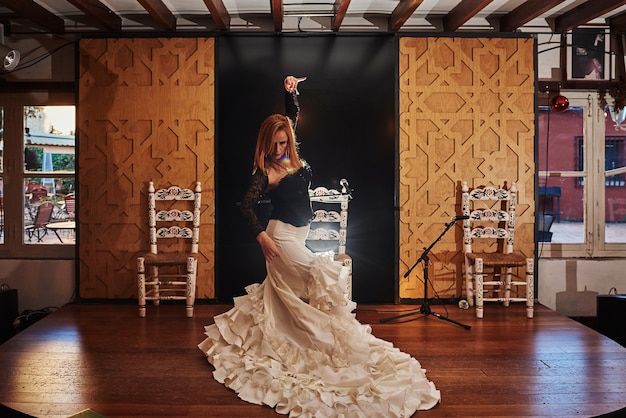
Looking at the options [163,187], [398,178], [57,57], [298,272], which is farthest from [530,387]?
[57,57]

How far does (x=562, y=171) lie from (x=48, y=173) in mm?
5614

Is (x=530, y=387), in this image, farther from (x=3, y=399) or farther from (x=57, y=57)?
(x=57, y=57)

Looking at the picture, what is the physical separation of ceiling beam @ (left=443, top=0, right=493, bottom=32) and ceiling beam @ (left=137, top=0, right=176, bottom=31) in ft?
9.41

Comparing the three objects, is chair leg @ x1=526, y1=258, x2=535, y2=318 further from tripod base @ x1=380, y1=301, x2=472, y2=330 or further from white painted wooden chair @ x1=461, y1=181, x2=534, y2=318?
tripod base @ x1=380, y1=301, x2=472, y2=330

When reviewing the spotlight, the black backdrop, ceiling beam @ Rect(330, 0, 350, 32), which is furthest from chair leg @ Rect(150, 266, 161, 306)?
Answer: ceiling beam @ Rect(330, 0, 350, 32)

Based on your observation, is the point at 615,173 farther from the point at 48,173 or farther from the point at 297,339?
the point at 48,173

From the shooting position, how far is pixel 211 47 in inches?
227

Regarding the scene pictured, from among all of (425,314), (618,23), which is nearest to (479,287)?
(425,314)

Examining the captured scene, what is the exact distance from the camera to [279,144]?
13.2 ft

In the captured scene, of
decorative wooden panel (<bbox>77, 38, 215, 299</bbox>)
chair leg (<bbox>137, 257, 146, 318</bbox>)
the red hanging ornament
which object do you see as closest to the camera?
chair leg (<bbox>137, 257, 146, 318</bbox>)

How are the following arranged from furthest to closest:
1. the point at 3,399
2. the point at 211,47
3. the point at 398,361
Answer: the point at 211,47 < the point at 398,361 < the point at 3,399

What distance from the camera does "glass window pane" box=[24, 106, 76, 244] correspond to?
6.02m

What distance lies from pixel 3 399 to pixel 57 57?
3945mm

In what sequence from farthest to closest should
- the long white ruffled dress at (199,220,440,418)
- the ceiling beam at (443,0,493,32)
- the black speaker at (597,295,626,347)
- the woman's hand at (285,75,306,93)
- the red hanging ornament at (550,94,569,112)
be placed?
the red hanging ornament at (550,94,569,112), the woman's hand at (285,75,306,93), the ceiling beam at (443,0,493,32), the black speaker at (597,295,626,347), the long white ruffled dress at (199,220,440,418)
